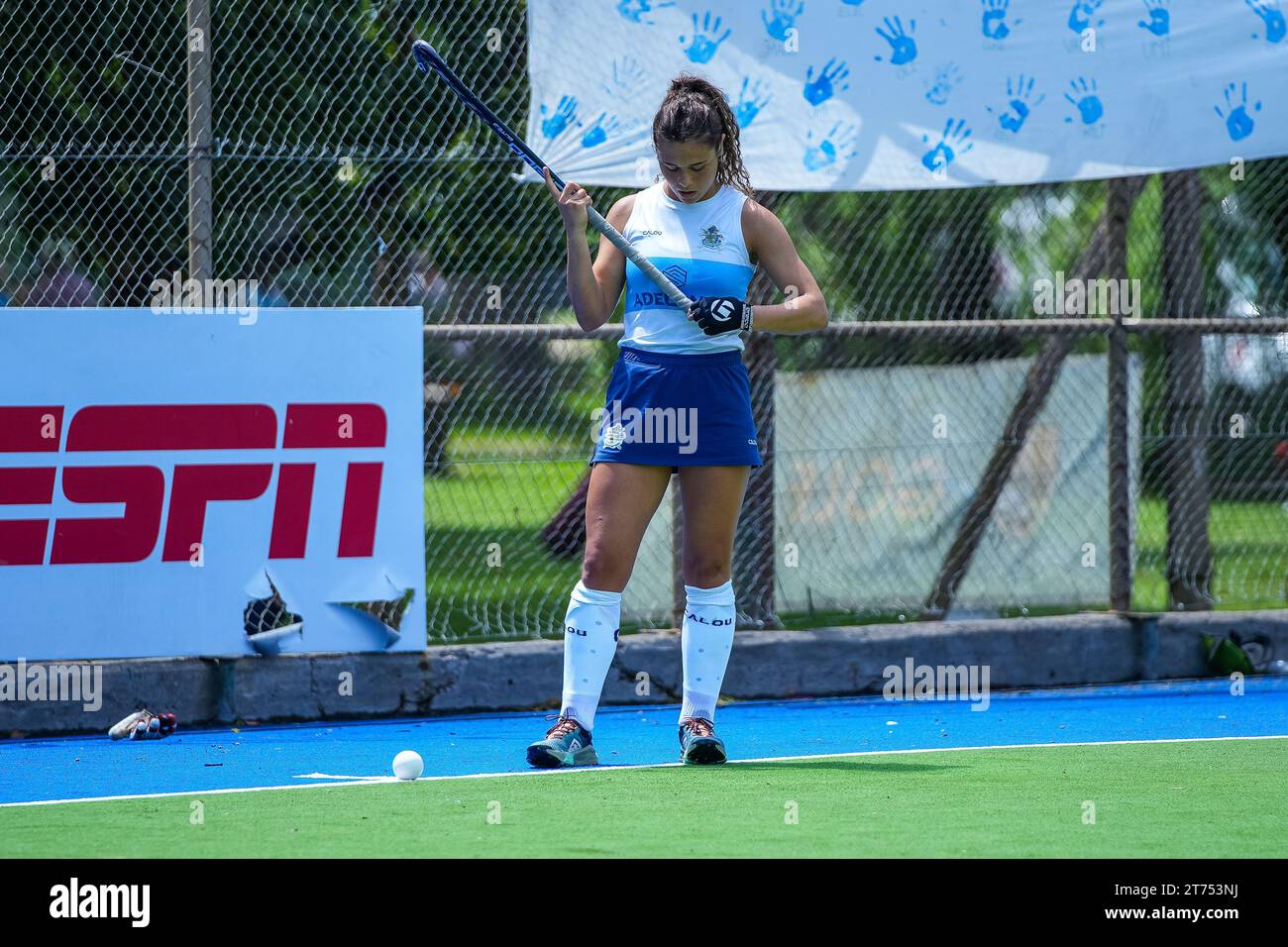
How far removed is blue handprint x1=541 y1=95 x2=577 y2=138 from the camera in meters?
7.74

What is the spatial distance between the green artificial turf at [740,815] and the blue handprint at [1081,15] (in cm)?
412

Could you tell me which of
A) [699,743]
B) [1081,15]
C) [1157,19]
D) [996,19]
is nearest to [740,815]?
[699,743]

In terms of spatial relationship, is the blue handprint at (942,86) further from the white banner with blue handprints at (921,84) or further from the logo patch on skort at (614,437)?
the logo patch on skort at (614,437)

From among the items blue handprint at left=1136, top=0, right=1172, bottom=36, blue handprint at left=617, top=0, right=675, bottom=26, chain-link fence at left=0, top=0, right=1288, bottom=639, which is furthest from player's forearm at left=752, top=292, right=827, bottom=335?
blue handprint at left=1136, top=0, right=1172, bottom=36

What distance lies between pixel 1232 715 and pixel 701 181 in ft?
11.2

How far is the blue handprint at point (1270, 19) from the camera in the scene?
8.75m

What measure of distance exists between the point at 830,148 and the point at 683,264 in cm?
271

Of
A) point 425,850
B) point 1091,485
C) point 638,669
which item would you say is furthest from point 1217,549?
point 425,850

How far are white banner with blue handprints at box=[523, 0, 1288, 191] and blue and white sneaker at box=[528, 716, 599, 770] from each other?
3015 millimetres

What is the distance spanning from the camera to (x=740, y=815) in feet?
14.8

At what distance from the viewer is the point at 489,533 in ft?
27.4

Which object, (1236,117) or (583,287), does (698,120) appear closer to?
(583,287)
